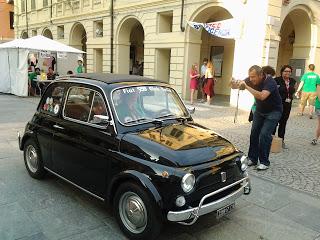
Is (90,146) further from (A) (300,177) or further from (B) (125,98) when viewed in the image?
(A) (300,177)

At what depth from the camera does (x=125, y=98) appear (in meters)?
4.24

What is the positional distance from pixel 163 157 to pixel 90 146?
1119mm

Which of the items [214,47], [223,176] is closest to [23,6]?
[214,47]

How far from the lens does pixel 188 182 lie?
3.42 m

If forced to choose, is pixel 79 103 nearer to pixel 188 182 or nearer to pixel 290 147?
pixel 188 182

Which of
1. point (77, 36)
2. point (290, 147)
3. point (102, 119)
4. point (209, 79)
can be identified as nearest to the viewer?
point (102, 119)

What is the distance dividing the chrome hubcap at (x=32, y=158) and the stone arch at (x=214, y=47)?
1149 cm

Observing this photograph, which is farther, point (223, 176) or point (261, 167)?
point (261, 167)

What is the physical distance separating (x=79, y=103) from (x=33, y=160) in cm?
156

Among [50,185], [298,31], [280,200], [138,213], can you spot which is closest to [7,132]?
[50,185]

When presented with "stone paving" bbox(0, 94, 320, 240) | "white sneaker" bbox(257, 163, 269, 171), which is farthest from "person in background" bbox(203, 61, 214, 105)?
"white sneaker" bbox(257, 163, 269, 171)

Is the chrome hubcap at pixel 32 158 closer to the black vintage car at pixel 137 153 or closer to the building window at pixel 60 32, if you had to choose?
the black vintage car at pixel 137 153

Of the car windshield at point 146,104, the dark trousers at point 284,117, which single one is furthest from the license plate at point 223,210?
the dark trousers at point 284,117

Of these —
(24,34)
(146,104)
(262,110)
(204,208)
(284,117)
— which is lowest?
(204,208)
